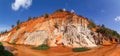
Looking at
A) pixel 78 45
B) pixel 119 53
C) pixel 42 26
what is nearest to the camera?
pixel 119 53

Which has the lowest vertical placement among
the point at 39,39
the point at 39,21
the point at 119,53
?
the point at 119,53

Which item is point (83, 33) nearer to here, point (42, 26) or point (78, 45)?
point (78, 45)

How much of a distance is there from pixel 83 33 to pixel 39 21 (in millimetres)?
12306

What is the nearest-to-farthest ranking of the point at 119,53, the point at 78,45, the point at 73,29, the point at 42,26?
the point at 119,53 < the point at 78,45 < the point at 73,29 < the point at 42,26

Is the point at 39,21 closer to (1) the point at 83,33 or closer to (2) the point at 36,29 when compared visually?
(2) the point at 36,29

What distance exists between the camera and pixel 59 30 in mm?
55906

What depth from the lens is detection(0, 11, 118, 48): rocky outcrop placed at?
53312 millimetres

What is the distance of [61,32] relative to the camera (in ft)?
181

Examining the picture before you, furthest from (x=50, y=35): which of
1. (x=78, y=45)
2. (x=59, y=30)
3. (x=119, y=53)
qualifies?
(x=119, y=53)

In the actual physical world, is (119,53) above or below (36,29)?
below

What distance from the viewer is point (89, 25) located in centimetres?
5919

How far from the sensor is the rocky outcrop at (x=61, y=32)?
5331 cm

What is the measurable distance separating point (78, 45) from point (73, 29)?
15.5 ft

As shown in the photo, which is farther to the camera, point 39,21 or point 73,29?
point 39,21
